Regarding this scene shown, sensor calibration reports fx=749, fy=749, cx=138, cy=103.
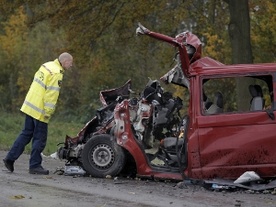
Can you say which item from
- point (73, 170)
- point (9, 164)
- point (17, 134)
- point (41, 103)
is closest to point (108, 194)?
point (73, 170)

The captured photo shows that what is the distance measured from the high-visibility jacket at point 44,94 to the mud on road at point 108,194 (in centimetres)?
94

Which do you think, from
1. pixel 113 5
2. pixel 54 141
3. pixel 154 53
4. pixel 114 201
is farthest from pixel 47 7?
pixel 114 201

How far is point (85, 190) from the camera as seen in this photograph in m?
9.55

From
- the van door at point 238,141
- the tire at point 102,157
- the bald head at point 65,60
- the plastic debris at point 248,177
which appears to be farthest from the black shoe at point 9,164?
the plastic debris at point 248,177

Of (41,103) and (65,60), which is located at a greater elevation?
(65,60)

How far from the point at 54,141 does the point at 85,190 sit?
10.4 m

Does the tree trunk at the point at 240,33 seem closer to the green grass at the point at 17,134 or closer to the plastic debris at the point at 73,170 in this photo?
the green grass at the point at 17,134

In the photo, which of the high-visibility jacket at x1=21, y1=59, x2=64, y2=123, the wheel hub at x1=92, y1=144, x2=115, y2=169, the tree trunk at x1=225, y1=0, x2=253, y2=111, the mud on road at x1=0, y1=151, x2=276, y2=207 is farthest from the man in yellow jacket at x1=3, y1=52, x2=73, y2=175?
the tree trunk at x1=225, y1=0, x2=253, y2=111

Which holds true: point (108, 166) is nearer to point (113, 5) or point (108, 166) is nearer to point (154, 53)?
point (113, 5)

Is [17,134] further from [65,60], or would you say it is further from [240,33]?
[65,60]

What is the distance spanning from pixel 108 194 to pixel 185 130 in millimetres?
1653

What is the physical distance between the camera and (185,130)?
1031cm

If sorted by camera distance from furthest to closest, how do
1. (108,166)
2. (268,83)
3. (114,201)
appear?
(108,166), (268,83), (114,201)

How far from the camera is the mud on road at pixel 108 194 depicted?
28.0 feet
